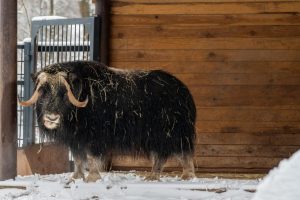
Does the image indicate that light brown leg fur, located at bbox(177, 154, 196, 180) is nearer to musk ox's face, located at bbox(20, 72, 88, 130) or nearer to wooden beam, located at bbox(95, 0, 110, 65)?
musk ox's face, located at bbox(20, 72, 88, 130)

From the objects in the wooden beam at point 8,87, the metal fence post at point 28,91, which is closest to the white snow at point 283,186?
the wooden beam at point 8,87

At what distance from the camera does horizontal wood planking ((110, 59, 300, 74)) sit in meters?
6.65

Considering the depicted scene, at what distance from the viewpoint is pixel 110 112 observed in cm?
532

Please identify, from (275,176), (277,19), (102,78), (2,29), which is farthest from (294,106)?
(275,176)

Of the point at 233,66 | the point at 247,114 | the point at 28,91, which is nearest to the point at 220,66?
the point at 233,66

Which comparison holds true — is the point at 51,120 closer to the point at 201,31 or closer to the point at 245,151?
the point at 201,31

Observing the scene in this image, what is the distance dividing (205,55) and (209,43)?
5.1 inches

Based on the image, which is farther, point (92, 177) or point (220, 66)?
point (220, 66)

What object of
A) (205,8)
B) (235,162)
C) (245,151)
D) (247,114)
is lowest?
(235,162)

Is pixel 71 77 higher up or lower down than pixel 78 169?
higher up

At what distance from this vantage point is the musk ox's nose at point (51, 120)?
5.09 meters

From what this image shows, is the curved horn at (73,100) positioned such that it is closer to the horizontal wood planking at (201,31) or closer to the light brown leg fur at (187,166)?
the light brown leg fur at (187,166)

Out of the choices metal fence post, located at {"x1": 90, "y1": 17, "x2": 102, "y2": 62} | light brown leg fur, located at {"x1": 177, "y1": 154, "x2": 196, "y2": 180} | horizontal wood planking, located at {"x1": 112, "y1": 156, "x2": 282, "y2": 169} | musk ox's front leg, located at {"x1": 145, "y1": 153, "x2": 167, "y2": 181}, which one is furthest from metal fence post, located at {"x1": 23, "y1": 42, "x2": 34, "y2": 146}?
light brown leg fur, located at {"x1": 177, "y1": 154, "x2": 196, "y2": 180}

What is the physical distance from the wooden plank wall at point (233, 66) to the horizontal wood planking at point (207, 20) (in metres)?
0.01
